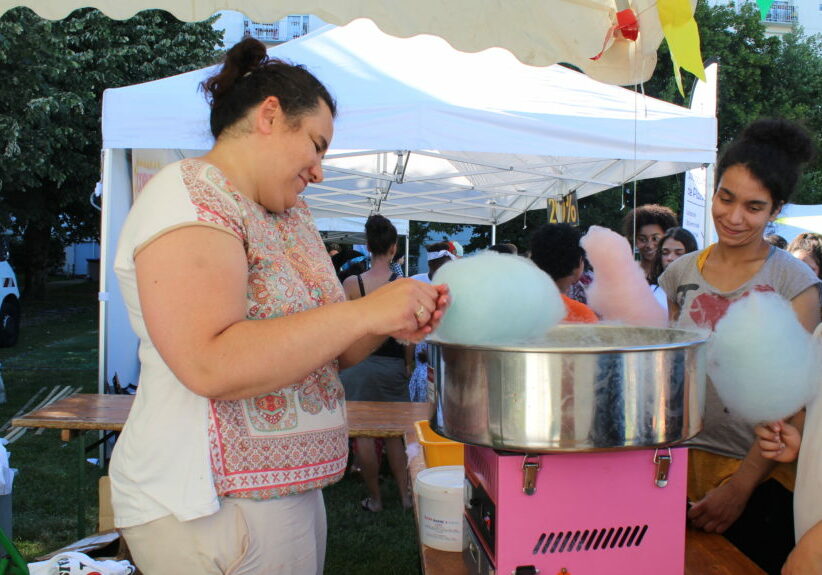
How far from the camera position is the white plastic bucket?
1.50 m

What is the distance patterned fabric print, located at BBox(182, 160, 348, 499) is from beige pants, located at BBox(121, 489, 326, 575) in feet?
0.12

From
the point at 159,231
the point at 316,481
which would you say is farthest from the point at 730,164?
the point at 159,231

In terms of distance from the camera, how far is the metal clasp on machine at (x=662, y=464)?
1.14 metres

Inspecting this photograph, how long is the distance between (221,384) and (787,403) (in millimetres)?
954

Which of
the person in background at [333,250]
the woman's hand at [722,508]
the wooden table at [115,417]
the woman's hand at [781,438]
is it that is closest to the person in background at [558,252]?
the wooden table at [115,417]

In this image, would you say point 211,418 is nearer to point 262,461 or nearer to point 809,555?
point 262,461

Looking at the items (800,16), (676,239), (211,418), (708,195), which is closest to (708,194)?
(708,195)

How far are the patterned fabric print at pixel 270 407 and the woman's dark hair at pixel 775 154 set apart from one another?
1135mm

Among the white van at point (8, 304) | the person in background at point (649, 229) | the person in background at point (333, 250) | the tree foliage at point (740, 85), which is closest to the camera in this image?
the person in background at point (649, 229)

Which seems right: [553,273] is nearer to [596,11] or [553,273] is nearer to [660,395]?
[596,11]

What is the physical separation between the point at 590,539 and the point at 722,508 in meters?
0.56

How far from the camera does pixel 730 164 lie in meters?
1.72

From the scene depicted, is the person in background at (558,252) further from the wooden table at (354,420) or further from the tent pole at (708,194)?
the tent pole at (708,194)

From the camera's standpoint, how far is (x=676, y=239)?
357cm
